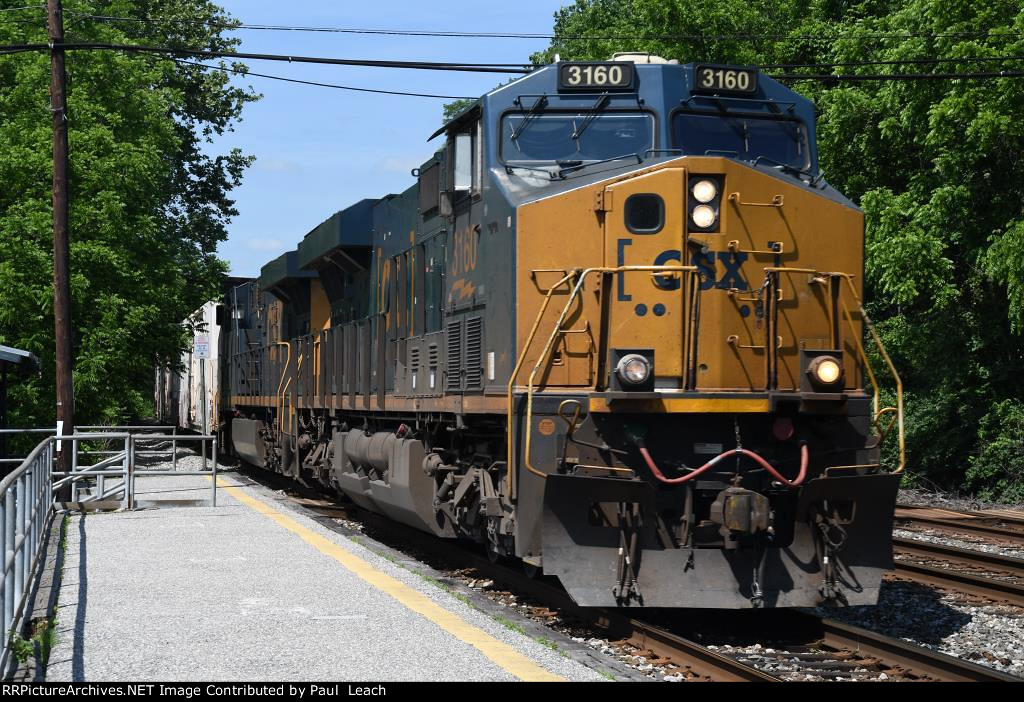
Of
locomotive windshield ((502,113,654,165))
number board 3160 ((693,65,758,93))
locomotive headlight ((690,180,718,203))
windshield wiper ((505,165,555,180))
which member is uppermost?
number board 3160 ((693,65,758,93))

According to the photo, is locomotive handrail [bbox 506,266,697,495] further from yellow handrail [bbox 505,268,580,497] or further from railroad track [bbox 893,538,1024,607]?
railroad track [bbox 893,538,1024,607]

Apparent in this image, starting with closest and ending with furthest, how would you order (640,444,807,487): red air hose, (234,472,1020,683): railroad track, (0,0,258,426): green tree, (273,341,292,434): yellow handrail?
(234,472,1020,683): railroad track < (640,444,807,487): red air hose < (273,341,292,434): yellow handrail < (0,0,258,426): green tree

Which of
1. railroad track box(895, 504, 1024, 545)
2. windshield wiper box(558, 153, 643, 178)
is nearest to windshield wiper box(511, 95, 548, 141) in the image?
windshield wiper box(558, 153, 643, 178)

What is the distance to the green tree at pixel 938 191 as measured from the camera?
1766 centimetres

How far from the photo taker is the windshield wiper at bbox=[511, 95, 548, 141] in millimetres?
8922

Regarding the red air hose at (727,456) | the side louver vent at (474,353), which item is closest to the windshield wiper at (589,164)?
the side louver vent at (474,353)

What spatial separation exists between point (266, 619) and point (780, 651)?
11.0ft

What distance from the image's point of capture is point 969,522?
16188mm

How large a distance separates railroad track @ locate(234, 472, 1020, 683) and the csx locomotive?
1.09ft

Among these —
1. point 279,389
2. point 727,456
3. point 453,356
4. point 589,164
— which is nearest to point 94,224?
point 279,389

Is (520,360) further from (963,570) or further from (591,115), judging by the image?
(963,570)

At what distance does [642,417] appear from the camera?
796cm

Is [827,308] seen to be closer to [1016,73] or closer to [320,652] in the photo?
[320,652]
